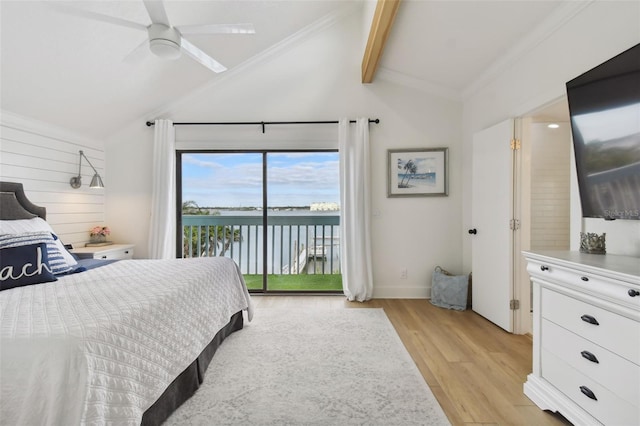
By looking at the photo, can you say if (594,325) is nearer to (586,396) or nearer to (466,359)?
(586,396)

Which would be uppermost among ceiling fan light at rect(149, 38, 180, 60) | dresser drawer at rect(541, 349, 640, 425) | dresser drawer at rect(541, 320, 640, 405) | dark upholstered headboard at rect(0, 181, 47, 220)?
ceiling fan light at rect(149, 38, 180, 60)

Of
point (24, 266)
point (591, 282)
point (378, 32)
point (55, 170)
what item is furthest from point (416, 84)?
point (55, 170)

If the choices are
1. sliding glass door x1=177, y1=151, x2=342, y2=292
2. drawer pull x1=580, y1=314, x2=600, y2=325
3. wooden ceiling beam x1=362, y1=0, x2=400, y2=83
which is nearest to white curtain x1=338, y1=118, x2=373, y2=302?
sliding glass door x1=177, y1=151, x2=342, y2=292

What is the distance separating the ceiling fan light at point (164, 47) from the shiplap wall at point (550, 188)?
153 inches

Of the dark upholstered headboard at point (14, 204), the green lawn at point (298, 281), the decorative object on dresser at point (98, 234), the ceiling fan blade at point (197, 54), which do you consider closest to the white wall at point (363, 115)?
the decorative object on dresser at point (98, 234)

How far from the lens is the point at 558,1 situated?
205 cm

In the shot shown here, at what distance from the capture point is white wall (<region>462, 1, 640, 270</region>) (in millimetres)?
1673

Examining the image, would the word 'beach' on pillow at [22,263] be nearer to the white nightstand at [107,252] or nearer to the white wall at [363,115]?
the white nightstand at [107,252]

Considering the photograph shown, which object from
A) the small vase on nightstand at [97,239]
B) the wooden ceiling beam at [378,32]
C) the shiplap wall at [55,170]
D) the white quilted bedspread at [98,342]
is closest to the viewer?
the white quilted bedspread at [98,342]

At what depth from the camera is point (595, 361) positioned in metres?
1.38

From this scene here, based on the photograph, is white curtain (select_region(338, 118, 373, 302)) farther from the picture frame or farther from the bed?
the bed

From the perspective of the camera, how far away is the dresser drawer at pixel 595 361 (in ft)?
4.01

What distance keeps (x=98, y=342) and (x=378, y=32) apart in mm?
2966

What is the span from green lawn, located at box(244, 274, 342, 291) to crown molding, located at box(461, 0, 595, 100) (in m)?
3.20
